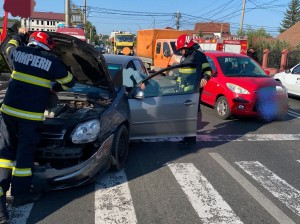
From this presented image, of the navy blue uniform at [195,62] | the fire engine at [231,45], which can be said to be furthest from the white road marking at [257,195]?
the fire engine at [231,45]

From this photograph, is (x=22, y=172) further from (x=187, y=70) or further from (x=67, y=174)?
(x=187, y=70)

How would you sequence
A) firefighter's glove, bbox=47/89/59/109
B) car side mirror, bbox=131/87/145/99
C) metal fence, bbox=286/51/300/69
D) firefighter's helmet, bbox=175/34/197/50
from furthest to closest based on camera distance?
1. metal fence, bbox=286/51/300/69
2. firefighter's helmet, bbox=175/34/197/50
3. car side mirror, bbox=131/87/145/99
4. firefighter's glove, bbox=47/89/59/109

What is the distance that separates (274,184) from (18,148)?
10.9ft

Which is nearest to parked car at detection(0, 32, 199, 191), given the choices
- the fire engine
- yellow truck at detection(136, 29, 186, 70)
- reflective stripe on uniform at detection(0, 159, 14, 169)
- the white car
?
reflective stripe on uniform at detection(0, 159, 14, 169)

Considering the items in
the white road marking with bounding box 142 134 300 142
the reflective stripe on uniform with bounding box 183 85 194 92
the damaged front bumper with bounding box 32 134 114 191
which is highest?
the reflective stripe on uniform with bounding box 183 85 194 92

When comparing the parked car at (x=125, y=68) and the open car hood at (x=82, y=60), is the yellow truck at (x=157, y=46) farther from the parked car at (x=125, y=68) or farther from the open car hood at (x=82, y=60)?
the open car hood at (x=82, y=60)

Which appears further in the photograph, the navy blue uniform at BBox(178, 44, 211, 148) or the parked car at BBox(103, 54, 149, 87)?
the parked car at BBox(103, 54, 149, 87)

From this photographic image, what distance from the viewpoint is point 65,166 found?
409 centimetres

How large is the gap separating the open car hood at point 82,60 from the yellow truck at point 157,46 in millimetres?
14140

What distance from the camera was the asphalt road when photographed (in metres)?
3.84

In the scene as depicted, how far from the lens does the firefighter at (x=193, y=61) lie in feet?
20.3

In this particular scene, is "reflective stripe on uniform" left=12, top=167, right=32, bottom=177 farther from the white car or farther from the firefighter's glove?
the white car

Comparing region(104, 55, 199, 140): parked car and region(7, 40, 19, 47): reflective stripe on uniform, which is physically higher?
region(7, 40, 19, 47): reflective stripe on uniform

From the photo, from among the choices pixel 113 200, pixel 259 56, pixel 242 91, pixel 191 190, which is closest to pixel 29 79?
pixel 113 200
